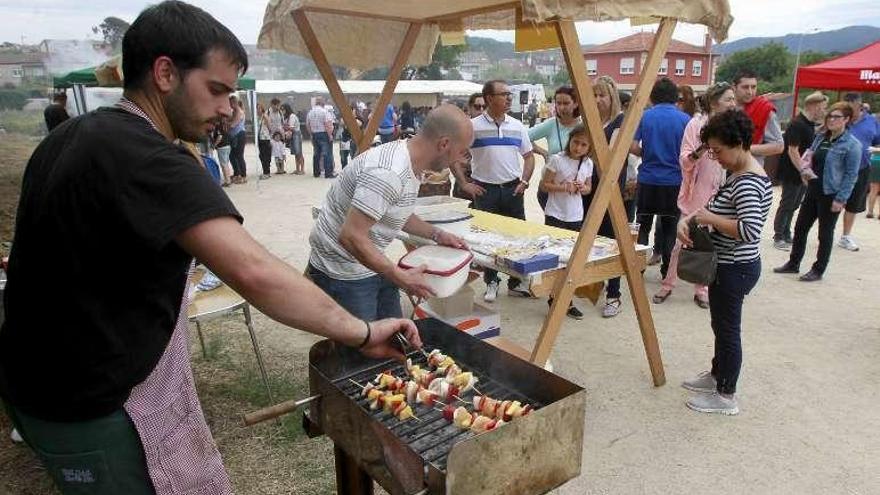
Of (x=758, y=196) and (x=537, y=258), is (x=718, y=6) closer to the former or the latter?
(x=758, y=196)

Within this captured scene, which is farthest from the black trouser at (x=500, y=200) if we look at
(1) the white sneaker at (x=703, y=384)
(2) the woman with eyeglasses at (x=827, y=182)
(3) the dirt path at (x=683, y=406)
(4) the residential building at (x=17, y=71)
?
(4) the residential building at (x=17, y=71)

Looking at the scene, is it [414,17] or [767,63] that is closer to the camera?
[414,17]

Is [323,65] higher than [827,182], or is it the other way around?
[323,65]

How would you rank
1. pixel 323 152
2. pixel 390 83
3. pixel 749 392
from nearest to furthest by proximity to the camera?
pixel 749 392 < pixel 390 83 < pixel 323 152

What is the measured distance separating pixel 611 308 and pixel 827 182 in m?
2.75

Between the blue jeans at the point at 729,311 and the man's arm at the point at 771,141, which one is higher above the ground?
the man's arm at the point at 771,141

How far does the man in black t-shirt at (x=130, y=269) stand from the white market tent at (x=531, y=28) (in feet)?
5.75

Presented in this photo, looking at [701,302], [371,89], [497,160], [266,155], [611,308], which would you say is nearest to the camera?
[611,308]

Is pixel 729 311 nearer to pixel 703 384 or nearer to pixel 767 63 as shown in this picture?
pixel 703 384

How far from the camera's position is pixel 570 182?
4.89m

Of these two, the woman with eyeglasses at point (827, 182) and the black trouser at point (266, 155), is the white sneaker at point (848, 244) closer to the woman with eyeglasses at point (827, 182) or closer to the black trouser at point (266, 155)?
the woman with eyeglasses at point (827, 182)

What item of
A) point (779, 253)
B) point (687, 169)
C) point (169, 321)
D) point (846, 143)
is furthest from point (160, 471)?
point (779, 253)

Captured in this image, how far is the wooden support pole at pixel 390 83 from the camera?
425 cm

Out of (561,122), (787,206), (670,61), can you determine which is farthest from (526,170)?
(670,61)
